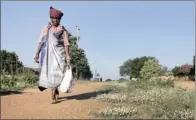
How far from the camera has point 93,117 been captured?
7375 mm

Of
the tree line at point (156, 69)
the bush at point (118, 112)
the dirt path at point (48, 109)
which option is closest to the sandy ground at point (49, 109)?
the dirt path at point (48, 109)

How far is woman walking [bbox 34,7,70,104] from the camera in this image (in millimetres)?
8969

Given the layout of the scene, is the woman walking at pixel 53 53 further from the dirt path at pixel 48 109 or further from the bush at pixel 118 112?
the bush at pixel 118 112

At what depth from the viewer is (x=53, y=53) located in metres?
9.01

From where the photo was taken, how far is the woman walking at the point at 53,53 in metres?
8.97

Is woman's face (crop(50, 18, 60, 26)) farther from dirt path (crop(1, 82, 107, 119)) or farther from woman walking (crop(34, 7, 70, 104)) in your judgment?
dirt path (crop(1, 82, 107, 119))

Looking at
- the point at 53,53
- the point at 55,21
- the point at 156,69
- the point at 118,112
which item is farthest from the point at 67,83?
the point at 156,69

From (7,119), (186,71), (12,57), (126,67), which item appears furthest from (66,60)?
(126,67)

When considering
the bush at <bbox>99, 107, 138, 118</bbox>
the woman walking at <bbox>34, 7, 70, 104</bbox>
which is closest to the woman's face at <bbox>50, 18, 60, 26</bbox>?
the woman walking at <bbox>34, 7, 70, 104</bbox>

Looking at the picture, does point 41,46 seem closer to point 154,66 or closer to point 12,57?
Answer: point 154,66

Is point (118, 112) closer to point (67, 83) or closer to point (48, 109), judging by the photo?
point (48, 109)

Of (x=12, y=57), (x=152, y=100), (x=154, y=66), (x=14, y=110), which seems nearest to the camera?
(x=14, y=110)

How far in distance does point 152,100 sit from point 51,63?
8.75 ft

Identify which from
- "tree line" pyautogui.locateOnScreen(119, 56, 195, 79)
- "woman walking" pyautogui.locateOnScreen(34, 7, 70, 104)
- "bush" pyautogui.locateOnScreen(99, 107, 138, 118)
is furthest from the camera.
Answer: "tree line" pyautogui.locateOnScreen(119, 56, 195, 79)
